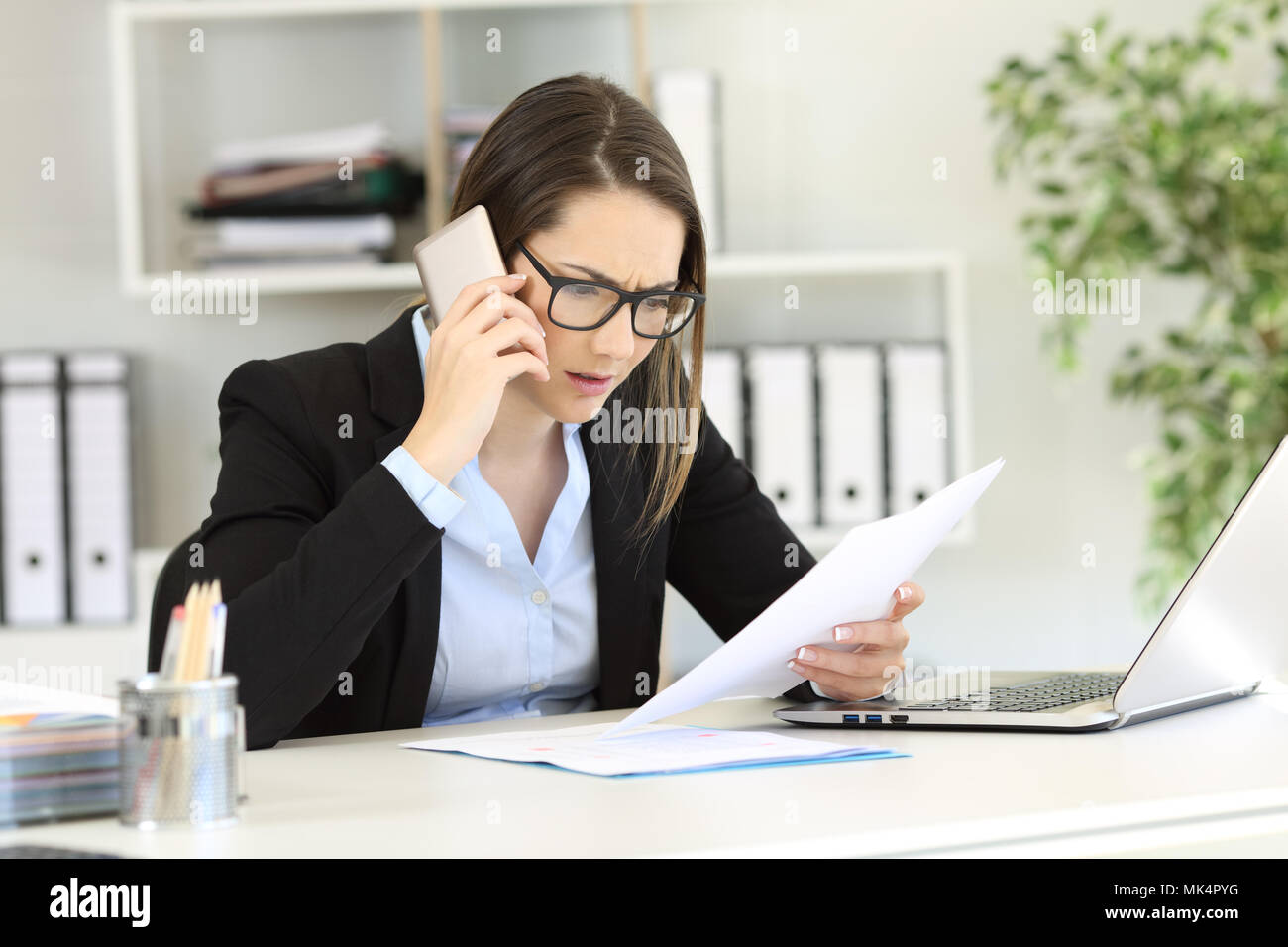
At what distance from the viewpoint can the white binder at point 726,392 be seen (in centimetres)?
241

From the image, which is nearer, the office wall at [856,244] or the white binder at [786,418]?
the white binder at [786,418]

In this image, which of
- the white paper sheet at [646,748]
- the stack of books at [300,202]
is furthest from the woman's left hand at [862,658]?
the stack of books at [300,202]

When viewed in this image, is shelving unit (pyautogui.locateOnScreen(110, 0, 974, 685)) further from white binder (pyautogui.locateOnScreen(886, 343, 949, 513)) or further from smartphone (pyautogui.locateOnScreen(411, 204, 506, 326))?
smartphone (pyautogui.locateOnScreen(411, 204, 506, 326))

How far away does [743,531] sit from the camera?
5.09 feet

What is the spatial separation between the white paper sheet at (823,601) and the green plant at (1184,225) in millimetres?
1502

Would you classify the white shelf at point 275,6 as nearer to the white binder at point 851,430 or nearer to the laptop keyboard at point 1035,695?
the white binder at point 851,430

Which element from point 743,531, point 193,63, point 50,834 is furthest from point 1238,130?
point 50,834

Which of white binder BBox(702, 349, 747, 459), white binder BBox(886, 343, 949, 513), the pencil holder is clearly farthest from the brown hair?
white binder BBox(886, 343, 949, 513)

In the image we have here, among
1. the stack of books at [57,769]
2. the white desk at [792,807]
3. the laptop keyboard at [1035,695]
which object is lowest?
the laptop keyboard at [1035,695]

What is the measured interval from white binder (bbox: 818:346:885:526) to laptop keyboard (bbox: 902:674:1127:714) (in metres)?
1.12

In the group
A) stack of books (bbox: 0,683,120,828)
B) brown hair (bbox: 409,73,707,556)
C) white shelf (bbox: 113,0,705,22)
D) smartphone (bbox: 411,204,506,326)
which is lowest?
stack of books (bbox: 0,683,120,828)

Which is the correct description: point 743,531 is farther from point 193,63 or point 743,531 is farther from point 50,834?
point 193,63

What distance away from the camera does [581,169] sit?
1.31 meters

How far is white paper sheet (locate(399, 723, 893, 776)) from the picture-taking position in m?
0.92
